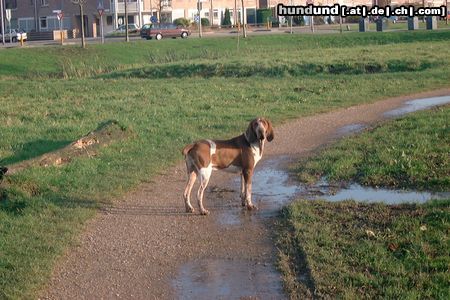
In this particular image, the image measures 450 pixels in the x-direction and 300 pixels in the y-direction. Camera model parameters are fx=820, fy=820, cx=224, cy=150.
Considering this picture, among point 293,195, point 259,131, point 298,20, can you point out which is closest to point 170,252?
point 259,131

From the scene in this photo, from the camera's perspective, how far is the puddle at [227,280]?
23.6 feet

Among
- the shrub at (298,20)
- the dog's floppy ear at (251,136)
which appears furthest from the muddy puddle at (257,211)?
the shrub at (298,20)

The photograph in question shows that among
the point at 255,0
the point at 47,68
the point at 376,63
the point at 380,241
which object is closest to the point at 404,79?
the point at 376,63

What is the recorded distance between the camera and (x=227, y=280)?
758 cm

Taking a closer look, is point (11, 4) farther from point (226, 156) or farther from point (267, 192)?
point (226, 156)

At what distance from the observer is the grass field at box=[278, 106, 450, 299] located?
278 inches

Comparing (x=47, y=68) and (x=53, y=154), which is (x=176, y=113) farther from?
(x=47, y=68)

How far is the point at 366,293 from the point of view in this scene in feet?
22.5

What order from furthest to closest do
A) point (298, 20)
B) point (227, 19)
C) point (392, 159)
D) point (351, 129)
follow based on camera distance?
point (298, 20), point (227, 19), point (351, 129), point (392, 159)

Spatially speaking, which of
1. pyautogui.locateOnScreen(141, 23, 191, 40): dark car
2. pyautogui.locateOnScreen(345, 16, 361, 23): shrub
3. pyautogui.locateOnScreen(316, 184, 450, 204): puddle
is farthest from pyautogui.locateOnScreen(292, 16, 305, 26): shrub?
pyautogui.locateOnScreen(316, 184, 450, 204): puddle

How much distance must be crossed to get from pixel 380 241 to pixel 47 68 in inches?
1454

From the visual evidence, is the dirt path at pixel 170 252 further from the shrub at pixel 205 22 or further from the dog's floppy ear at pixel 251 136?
the shrub at pixel 205 22

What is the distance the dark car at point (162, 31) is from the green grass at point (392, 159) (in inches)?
1925

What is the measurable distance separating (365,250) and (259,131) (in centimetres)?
264
